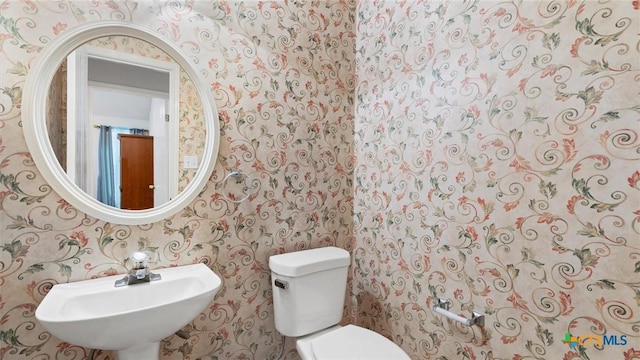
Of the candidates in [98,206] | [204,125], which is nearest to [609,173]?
[204,125]

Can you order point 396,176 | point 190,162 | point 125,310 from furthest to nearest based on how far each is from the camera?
point 396,176 → point 190,162 → point 125,310

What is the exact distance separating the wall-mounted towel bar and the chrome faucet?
1119 mm

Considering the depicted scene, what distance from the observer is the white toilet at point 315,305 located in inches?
45.2

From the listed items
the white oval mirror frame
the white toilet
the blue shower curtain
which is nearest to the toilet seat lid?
the white toilet

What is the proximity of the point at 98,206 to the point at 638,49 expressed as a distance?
68.6 inches

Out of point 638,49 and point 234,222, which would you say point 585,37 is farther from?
point 234,222

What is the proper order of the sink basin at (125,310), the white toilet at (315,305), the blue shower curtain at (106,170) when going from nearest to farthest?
1. the sink basin at (125,310)
2. the blue shower curtain at (106,170)
3. the white toilet at (315,305)

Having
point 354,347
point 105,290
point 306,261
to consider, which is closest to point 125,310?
point 105,290

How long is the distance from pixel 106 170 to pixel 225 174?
0.43 m

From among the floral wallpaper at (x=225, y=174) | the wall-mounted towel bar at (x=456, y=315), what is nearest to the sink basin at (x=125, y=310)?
the floral wallpaper at (x=225, y=174)

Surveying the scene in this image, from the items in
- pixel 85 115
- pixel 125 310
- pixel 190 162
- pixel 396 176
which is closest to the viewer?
pixel 125 310

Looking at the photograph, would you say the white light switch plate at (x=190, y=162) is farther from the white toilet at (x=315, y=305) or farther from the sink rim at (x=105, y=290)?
the white toilet at (x=315, y=305)

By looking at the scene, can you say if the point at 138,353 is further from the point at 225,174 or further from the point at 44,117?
the point at 44,117

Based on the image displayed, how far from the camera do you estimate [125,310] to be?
91 centimetres
